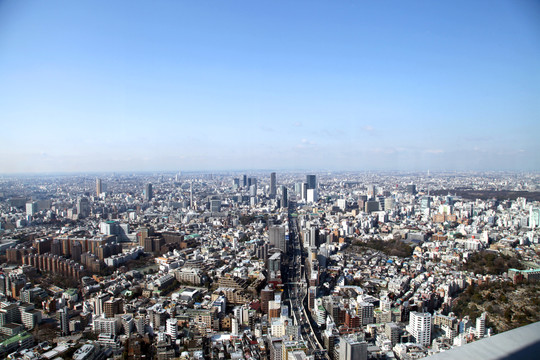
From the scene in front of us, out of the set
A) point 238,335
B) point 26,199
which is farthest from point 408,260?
point 26,199

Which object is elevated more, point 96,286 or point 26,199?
point 26,199

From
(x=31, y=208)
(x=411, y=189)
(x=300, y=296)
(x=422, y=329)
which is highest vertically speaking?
(x=411, y=189)

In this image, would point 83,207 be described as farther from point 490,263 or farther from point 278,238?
point 490,263

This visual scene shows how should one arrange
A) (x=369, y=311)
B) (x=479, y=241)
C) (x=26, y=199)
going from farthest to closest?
1. (x=26, y=199)
2. (x=479, y=241)
3. (x=369, y=311)

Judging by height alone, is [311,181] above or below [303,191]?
above

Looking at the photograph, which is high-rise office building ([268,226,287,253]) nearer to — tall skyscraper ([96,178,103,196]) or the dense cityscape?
the dense cityscape

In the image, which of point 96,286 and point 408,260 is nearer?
point 96,286

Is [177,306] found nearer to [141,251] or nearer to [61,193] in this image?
[141,251]

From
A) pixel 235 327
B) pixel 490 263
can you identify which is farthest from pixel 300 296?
pixel 490 263
